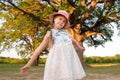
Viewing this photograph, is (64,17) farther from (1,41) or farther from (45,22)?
(1,41)

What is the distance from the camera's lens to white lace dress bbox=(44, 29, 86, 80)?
480 centimetres

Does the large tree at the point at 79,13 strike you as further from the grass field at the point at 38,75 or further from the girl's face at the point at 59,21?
the girl's face at the point at 59,21

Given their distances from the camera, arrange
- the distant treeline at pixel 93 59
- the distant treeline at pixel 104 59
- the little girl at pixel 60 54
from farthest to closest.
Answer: the distant treeline at pixel 104 59, the distant treeline at pixel 93 59, the little girl at pixel 60 54

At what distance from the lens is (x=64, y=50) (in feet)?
16.1

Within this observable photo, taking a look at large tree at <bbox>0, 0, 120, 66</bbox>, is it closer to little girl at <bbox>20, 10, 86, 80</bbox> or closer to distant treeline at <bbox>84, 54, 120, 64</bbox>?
little girl at <bbox>20, 10, 86, 80</bbox>

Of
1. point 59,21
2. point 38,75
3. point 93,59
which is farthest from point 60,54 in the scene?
point 93,59

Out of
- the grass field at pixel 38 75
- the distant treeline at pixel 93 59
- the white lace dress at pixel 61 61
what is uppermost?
the distant treeline at pixel 93 59

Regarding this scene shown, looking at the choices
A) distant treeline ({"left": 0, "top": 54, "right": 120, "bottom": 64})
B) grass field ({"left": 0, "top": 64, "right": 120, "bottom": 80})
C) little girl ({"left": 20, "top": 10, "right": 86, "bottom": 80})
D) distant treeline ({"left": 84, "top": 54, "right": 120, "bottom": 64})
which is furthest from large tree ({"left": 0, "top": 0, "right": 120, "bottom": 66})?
distant treeline ({"left": 84, "top": 54, "right": 120, "bottom": 64})

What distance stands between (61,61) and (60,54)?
12 centimetres

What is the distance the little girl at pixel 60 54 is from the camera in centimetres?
480

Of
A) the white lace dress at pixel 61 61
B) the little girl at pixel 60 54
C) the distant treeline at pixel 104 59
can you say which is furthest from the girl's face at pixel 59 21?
the distant treeline at pixel 104 59

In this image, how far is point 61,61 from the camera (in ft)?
15.8

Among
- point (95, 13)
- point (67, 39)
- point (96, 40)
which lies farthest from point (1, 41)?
point (67, 39)

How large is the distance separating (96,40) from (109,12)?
725 cm
